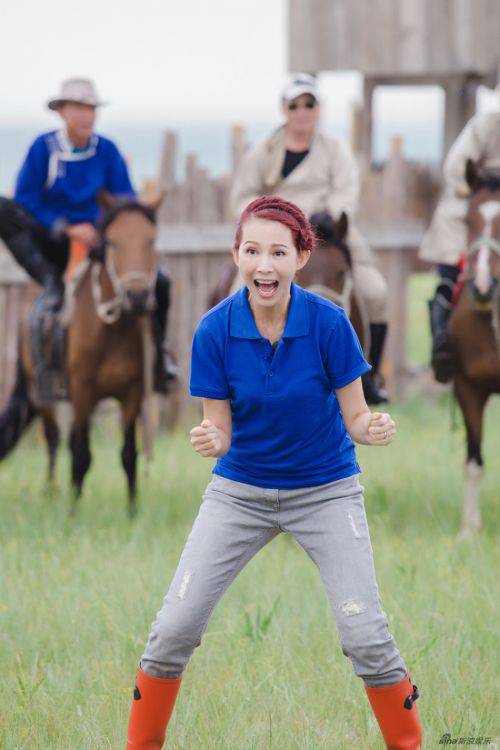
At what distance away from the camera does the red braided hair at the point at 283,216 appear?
377cm

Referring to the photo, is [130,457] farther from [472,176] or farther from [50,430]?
[472,176]

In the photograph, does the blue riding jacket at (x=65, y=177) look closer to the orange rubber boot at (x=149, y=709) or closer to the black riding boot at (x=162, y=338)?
the black riding boot at (x=162, y=338)

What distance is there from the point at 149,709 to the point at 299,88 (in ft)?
17.4

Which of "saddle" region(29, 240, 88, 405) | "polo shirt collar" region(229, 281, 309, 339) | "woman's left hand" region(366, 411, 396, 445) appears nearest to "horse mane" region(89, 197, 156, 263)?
"saddle" region(29, 240, 88, 405)

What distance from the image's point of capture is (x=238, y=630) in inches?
212

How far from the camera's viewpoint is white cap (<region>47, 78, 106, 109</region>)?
8682 millimetres

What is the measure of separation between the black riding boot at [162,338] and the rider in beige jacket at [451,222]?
6.40ft

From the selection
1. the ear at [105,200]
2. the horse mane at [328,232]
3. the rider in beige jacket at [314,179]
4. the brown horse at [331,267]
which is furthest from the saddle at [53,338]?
the horse mane at [328,232]

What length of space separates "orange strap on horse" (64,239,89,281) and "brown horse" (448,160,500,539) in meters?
2.80

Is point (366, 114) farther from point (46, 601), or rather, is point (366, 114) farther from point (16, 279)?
point (46, 601)

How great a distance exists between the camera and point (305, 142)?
334 inches

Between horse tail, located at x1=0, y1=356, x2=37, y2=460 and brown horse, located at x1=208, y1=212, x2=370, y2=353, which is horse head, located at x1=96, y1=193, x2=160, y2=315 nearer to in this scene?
brown horse, located at x1=208, y1=212, x2=370, y2=353

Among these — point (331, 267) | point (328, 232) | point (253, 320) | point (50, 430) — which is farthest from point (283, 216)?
point (50, 430)

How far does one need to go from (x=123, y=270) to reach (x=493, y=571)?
10.6 feet
